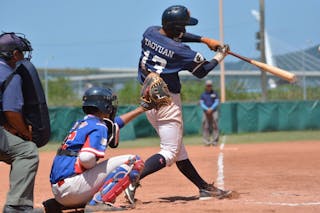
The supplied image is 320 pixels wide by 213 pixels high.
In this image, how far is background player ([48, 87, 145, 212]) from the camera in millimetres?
5824

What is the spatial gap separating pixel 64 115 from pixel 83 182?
60.7 feet

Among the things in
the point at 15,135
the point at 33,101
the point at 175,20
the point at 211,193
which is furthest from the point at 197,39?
the point at 15,135

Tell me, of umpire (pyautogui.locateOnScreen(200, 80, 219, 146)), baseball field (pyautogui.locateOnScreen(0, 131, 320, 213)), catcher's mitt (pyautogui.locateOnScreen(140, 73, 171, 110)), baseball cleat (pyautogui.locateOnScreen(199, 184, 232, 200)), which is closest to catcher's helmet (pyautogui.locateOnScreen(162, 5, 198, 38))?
catcher's mitt (pyautogui.locateOnScreen(140, 73, 171, 110))

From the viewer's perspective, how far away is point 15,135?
6.07m

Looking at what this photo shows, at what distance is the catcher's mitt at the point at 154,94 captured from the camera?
663cm

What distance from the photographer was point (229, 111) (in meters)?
27.3

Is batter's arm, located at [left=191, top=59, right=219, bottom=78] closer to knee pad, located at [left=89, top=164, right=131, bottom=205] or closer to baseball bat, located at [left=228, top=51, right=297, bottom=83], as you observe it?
baseball bat, located at [left=228, top=51, right=297, bottom=83]

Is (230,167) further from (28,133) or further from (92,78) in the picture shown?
(92,78)

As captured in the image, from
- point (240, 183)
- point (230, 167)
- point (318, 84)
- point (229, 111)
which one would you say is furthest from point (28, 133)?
point (318, 84)

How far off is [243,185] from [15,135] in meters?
3.88

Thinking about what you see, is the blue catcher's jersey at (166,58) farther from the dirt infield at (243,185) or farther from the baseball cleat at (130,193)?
the dirt infield at (243,185)

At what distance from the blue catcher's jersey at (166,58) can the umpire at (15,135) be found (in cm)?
162

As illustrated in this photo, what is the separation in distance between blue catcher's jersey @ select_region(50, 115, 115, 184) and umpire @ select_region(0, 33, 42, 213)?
0.81ft

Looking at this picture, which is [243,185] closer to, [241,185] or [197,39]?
[241,185]
